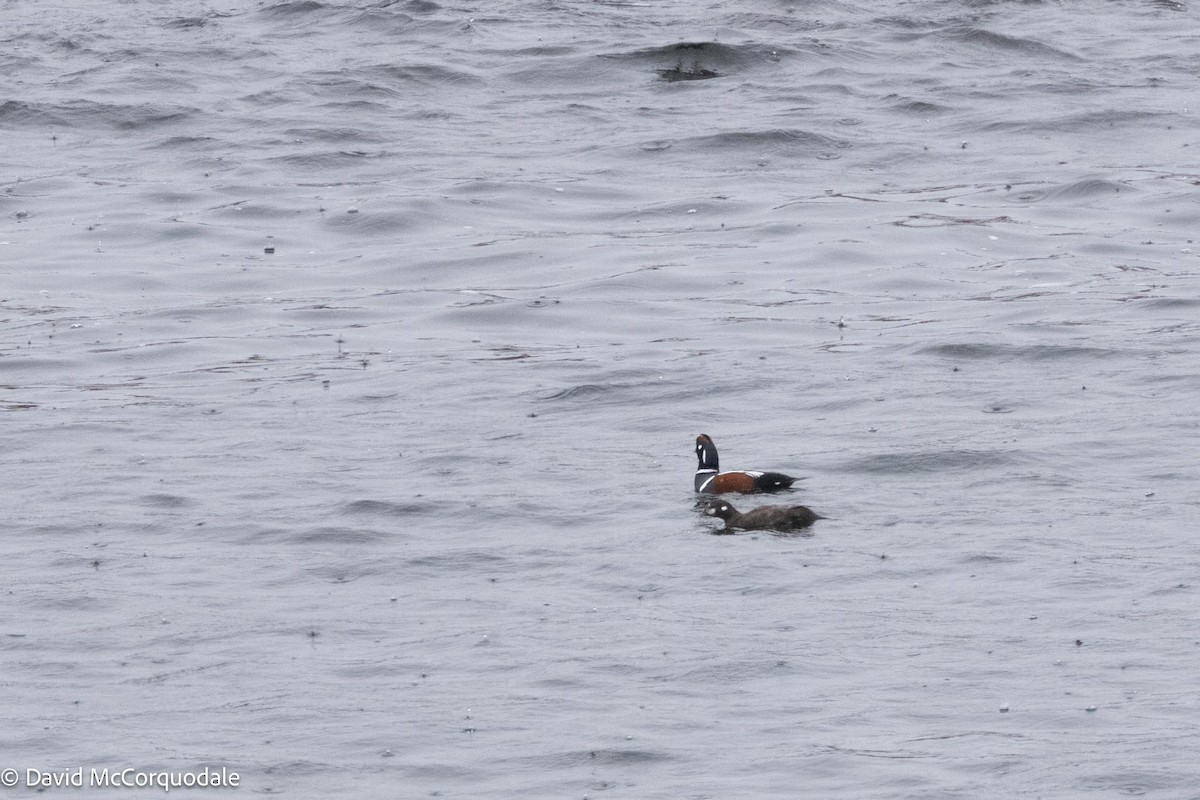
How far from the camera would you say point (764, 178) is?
27469 millimetres

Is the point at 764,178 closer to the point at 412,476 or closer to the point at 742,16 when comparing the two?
the point at 742,16

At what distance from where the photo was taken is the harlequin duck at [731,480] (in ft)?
49.3

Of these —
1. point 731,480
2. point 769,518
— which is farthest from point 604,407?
point 769,518

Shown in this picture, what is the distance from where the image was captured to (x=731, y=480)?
1503 centimetres

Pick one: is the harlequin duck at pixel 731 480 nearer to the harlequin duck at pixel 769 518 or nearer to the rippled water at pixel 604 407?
the rippled water at pixel 604 407

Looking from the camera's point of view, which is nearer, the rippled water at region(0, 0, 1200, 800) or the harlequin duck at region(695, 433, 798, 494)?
the rippled water at region(0, 0, 1200, 800)

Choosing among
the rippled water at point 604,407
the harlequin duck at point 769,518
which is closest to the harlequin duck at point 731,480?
the rippled water at point 604,407

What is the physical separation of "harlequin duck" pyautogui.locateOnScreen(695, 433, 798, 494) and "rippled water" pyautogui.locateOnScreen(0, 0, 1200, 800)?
0.22 metres

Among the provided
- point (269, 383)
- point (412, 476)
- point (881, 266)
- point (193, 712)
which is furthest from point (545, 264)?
point (193, 712)

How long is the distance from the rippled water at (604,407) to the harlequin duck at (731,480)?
0.22 metres

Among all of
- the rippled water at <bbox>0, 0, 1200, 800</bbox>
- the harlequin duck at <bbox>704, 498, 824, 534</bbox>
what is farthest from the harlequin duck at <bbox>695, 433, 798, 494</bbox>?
the harlequin duck at <bbox>704, 498, 824, 534</bbox>

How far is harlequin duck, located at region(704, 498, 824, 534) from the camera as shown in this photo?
14.2m

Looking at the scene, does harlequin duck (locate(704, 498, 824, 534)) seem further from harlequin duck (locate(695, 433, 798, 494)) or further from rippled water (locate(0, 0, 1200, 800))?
harlequin duck (locate(695, 433, 798, 494))

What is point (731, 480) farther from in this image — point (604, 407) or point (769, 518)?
point (604, 407)
